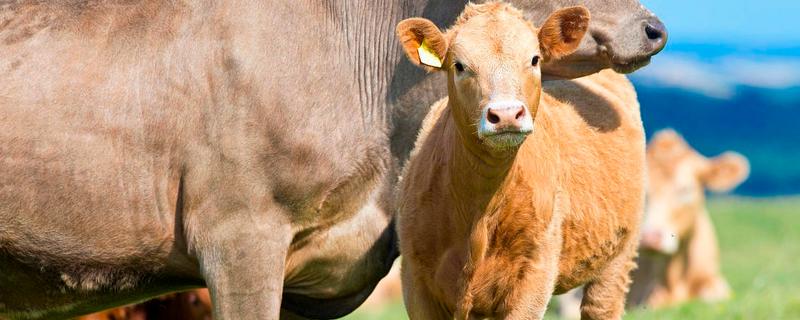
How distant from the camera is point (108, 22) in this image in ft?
21.5

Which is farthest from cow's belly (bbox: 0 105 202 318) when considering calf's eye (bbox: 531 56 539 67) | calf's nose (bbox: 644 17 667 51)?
calf's nose (bbox: 644 17 667 51)

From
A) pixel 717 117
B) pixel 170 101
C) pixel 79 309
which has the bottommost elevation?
pixel 717 117

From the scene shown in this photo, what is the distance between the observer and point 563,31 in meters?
5.75

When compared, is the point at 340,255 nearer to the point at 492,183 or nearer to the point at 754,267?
the point at 492,183

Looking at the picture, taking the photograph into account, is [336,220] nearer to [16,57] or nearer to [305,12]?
[305,12]

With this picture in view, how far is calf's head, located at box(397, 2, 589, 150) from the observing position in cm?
504

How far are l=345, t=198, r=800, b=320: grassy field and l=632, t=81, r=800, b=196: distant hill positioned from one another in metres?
16.0

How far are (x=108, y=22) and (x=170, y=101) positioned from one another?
55cm

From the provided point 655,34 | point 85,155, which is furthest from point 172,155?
point 655,34

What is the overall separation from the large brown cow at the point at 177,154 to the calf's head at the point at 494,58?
0.83m

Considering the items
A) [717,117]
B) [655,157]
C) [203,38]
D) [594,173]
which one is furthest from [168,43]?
[717,117]

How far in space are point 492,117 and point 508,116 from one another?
101mm

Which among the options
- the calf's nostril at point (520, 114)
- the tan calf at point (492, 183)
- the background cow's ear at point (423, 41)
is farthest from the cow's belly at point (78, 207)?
the calf's nostril at point (520, 114)

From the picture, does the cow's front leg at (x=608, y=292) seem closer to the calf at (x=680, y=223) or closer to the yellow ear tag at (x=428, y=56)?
the yellow ear tag at (x=428, y=56)
